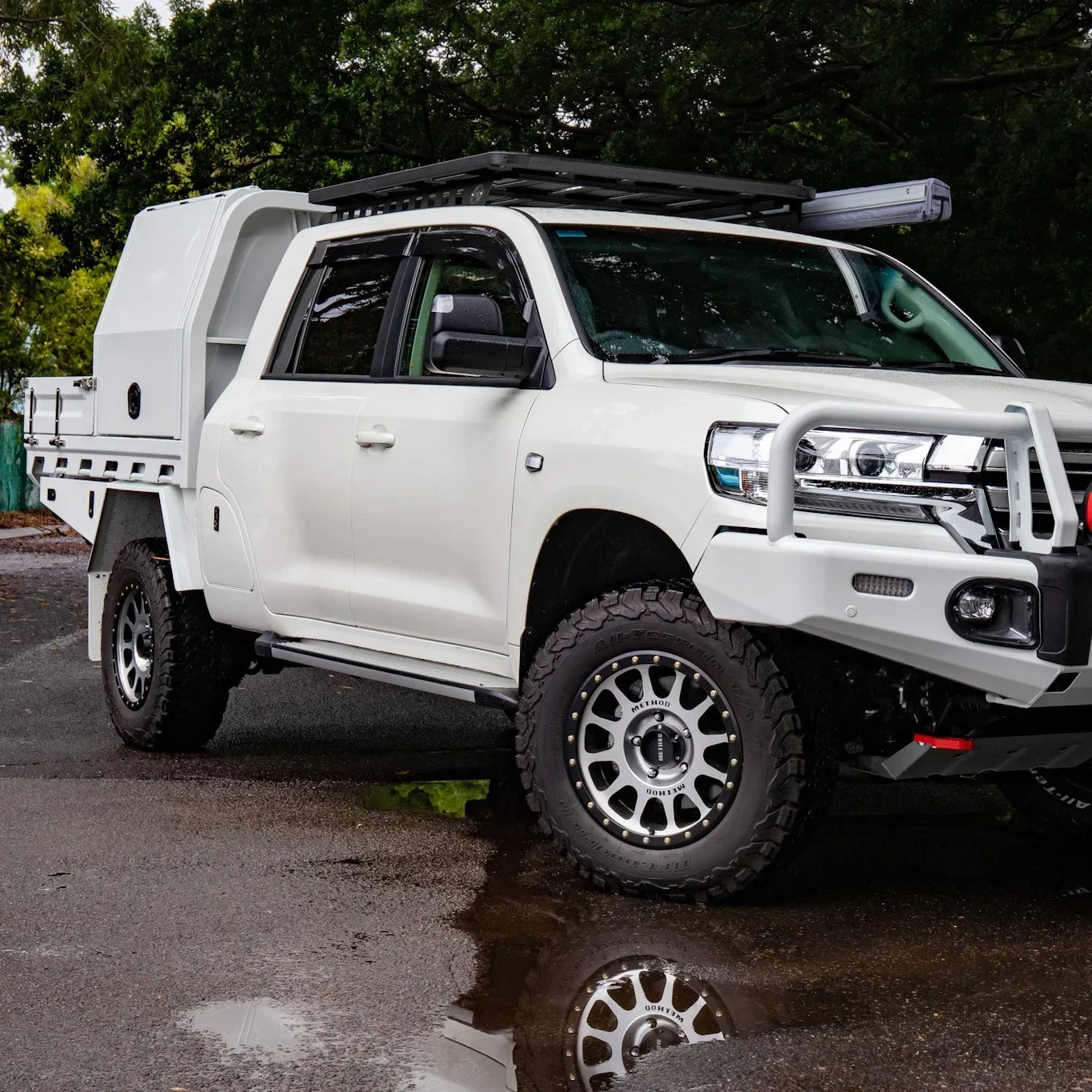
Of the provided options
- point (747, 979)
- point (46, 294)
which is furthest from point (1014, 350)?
point (46, 294)

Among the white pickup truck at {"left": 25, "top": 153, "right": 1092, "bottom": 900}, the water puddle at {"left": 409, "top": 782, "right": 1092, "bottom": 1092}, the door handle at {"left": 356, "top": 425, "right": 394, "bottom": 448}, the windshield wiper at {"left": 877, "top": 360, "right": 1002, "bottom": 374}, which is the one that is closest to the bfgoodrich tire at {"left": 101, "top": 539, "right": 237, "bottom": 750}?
the white pickup truck at {"left": 25, "top": 153, "right": 1092, "bottom": 900}

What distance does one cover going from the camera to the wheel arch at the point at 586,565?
535 cm

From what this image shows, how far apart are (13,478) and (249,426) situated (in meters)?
24.4

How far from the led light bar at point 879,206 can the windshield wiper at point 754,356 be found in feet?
4.03

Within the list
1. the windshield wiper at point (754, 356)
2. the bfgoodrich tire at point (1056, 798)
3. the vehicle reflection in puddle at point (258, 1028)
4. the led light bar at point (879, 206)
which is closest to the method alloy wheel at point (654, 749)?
the windshield wiper at point (754, 356)

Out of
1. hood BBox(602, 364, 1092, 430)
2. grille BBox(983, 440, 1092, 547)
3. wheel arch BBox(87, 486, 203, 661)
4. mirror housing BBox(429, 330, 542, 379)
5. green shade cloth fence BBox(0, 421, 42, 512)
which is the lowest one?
green shade cloth fence BBox(0, 421, 42, 512)

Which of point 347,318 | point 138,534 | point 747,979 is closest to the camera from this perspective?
point 747,979

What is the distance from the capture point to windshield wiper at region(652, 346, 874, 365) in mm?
5508

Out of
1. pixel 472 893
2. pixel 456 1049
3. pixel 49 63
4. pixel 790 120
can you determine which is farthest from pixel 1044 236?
pixel 49 63

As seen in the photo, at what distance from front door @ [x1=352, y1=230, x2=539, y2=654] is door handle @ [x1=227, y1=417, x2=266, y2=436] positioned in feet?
2.19

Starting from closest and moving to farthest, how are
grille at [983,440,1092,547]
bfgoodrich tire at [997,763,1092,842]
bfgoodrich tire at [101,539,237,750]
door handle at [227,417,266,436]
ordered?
grille at [983,440,1092,547]
bfgoodrich tire at [997,763,1092,842]
door handle at [227,417,266,436]
bfgoodrich tire at [101,539,237,750]

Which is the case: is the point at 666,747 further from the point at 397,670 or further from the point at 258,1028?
the point at 258,1028

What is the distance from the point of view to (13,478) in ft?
97.7

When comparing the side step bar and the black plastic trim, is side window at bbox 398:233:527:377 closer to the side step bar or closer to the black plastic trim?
the side step bar
